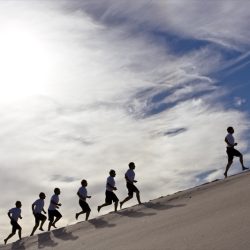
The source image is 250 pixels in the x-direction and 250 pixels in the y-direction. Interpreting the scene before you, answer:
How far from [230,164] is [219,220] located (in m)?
7.24

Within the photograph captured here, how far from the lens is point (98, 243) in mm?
11219

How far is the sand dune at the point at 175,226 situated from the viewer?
834cm

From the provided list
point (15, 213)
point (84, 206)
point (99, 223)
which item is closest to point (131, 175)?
point (84, 206)

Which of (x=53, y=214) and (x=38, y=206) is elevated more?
(x=38, y=206)

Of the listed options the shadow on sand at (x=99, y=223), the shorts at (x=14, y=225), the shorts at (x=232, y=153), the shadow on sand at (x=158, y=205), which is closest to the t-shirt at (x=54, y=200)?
the shorts at (x=14, y=225)

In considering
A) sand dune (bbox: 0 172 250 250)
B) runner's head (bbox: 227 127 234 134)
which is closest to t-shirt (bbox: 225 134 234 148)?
runner's head (bbox: 227 127 234 134)

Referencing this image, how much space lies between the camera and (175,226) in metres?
10.4

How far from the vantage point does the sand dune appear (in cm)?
834

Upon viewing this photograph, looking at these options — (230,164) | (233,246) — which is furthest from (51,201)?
(233,246)

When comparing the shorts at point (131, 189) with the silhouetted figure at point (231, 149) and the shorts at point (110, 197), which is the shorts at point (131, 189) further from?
the silhouetted figure at point (231, 149)

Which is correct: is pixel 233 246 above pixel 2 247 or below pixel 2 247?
below

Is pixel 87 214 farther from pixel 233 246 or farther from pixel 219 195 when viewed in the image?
pixel 233 246

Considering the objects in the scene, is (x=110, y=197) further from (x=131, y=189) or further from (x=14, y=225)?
(x=14, y=225)

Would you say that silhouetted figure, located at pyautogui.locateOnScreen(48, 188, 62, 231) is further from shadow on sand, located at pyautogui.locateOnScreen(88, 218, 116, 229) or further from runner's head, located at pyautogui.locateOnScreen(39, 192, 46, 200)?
shadow on sand, located at pyautogui.locateOnScreen(88, 218, 116, 229)
